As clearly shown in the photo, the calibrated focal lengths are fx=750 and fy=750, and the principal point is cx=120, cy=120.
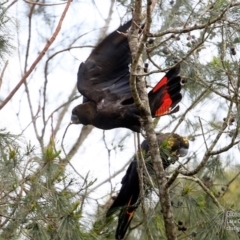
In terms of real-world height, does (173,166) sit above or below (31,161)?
above

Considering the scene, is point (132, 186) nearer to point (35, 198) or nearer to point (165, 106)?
point (165, 106)

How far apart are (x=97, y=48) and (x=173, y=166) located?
0.66m

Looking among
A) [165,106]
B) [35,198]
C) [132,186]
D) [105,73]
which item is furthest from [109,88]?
[35,198]

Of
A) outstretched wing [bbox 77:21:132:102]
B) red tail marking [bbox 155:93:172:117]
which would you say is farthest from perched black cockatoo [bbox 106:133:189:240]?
outstretched wing [bbox 77:21:132:102]

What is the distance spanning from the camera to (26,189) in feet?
8.93

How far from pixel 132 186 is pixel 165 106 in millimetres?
426

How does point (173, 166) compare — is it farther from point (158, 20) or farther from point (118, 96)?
point (158, 20)

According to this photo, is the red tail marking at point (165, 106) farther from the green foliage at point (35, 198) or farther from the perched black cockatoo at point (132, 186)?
the green foliage at point (35, 198)

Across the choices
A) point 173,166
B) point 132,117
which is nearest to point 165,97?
point 132,117

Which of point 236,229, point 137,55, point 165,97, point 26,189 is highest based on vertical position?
point 165,97

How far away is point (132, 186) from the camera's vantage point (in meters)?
3.48

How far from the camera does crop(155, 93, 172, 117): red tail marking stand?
3.28 metres

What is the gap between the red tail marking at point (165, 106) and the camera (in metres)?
3.28

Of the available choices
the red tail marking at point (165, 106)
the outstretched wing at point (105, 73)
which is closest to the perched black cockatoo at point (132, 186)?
the red tail marking at point (165, 106)
